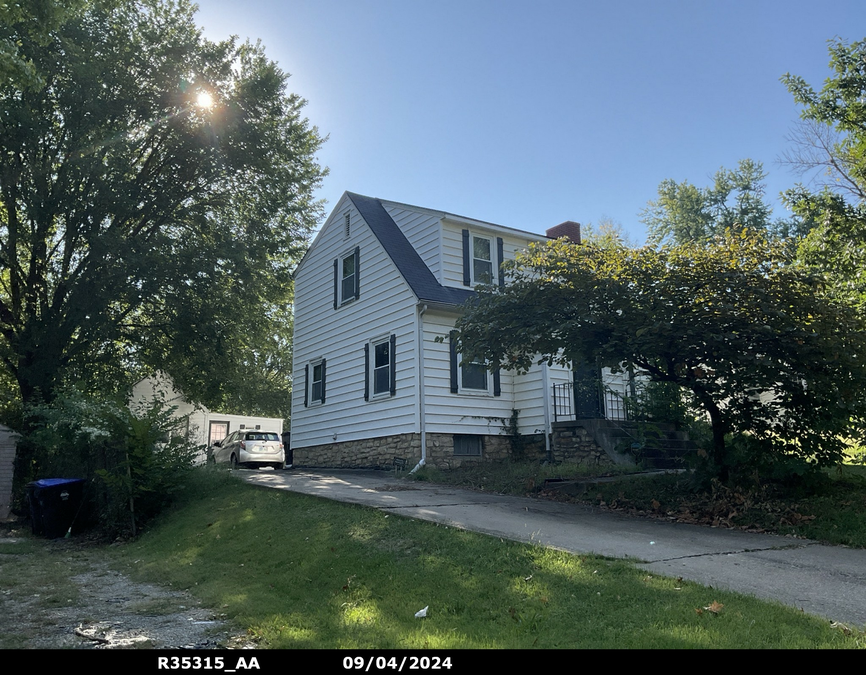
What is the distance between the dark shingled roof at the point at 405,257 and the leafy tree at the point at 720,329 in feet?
17.4

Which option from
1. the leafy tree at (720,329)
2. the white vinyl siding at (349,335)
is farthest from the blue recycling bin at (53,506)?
the leafy tree at (720,329)

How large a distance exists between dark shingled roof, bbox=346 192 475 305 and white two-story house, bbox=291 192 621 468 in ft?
0.16

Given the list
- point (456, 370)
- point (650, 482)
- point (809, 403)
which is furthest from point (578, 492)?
point (456, 370)

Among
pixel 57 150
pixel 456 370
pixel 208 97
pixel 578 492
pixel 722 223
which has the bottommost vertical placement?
pixel 578 492

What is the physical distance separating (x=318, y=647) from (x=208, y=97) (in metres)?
16.2

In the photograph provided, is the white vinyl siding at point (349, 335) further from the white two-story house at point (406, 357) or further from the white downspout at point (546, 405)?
the white downspout at point (546, 405)

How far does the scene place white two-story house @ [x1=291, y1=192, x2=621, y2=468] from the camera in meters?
15.7

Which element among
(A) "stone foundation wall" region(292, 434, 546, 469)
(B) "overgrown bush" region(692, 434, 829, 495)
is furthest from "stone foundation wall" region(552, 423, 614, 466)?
(B) "overgrown bush" region(692, 434, 829, 495)

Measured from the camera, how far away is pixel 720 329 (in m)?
8.74

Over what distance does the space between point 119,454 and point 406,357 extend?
21.7 feet

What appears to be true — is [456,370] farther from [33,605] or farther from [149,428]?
[33,605]

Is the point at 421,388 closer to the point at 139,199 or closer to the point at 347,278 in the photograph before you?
the point at 347,278

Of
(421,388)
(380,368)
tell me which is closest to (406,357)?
(421,388)
